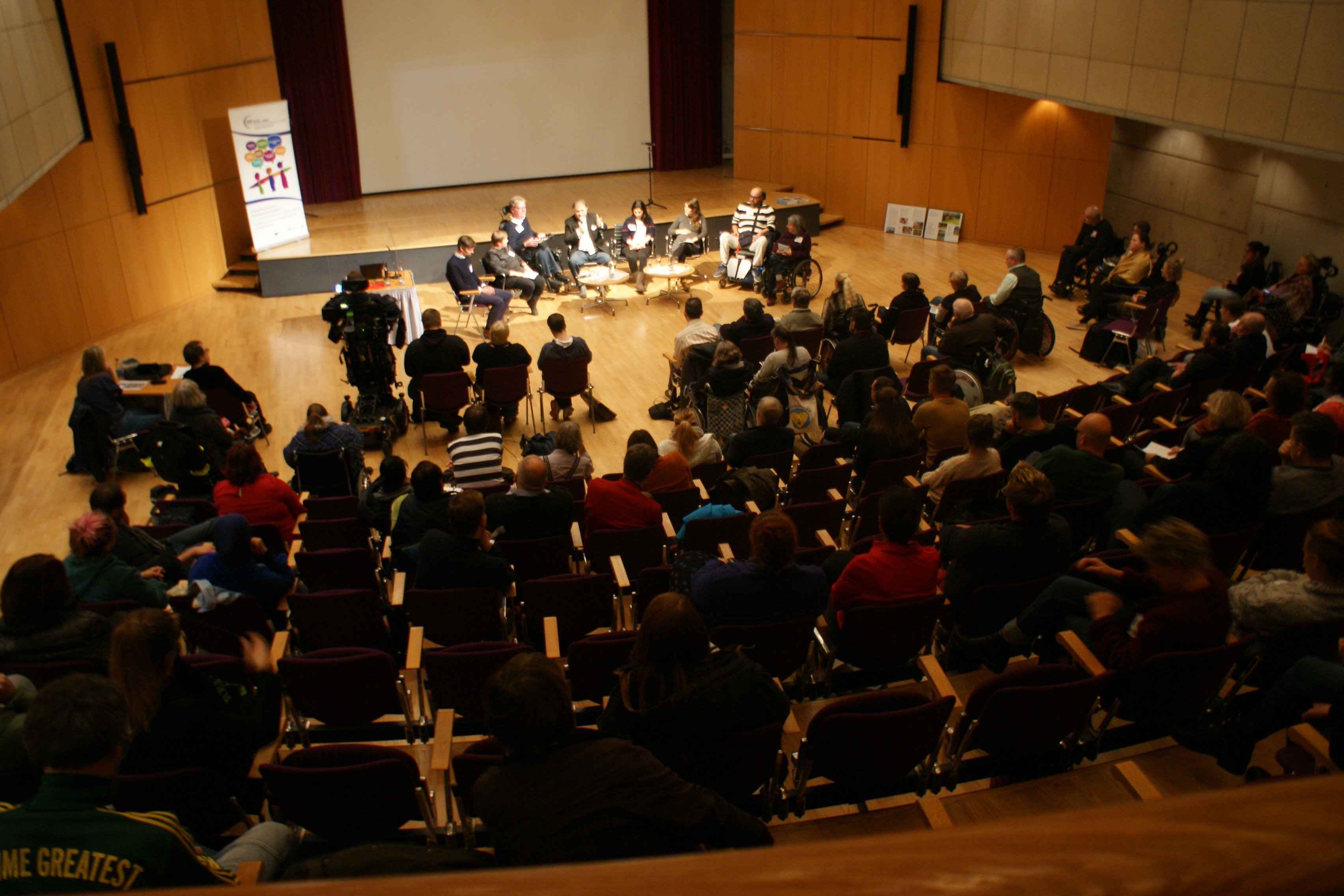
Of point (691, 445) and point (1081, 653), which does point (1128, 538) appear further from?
point (691, 445)

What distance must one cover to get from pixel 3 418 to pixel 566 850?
29.8ft

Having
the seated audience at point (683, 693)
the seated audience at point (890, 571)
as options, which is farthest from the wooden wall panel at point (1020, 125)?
the seated audience at point (683, 693)

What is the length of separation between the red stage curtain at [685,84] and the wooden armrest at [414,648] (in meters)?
14.0

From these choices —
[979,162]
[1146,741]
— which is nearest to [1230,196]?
[979,162]

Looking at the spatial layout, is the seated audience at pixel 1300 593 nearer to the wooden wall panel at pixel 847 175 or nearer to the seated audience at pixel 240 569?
the seated audience at pixel 240 569

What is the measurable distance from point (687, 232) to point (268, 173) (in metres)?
5.43

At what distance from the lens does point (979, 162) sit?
13.6 metres

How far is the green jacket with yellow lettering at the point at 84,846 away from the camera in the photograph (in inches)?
69.1

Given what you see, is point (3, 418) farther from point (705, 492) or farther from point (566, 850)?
point (566, 850)

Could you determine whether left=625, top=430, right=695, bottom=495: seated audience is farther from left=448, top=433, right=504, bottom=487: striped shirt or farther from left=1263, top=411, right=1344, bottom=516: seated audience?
left=1263, top=411, right=1344, bottom=516: seated audience

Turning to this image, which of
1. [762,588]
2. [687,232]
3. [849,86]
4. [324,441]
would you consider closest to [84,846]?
[762,588]

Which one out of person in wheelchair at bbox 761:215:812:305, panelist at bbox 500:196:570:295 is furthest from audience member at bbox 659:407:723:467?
panelist at bbox 500:196:570:295

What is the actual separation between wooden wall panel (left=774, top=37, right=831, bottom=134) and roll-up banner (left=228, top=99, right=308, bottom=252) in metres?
7.38

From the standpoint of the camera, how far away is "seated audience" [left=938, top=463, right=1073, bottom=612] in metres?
3.85
